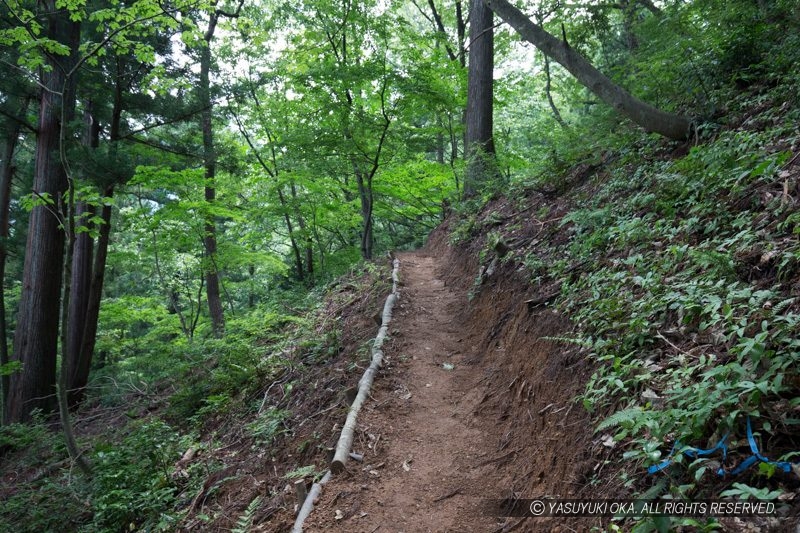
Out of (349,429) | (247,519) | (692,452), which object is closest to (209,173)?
(349,429)

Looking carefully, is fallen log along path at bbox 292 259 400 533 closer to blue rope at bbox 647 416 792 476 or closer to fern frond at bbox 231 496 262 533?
fern frond at bbox 231 496 262 533

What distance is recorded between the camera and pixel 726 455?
6.98ft

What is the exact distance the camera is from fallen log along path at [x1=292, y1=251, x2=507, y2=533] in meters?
3.49

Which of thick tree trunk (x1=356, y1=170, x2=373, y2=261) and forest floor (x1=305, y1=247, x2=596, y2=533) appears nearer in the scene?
forest floor (x1=305, y1=247, x2=596, y2=533)

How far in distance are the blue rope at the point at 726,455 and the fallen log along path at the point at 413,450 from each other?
1.41 metres

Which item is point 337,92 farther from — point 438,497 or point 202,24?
point 438,497

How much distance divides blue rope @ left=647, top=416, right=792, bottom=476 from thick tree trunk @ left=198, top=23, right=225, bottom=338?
9.70m

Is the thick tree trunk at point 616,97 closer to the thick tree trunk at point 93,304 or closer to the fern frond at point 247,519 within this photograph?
the fern frond at point 247,519

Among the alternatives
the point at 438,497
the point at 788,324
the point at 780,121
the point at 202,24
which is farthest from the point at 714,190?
the point at 202,24

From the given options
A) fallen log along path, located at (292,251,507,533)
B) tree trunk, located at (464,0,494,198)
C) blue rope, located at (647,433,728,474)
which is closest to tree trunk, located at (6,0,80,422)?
fallen log along path, located at (292,251,507,533)

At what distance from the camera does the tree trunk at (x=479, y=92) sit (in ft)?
36.2

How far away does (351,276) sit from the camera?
1132cm

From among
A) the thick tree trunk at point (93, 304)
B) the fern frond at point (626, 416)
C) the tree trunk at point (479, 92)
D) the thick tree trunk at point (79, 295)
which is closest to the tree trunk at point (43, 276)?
the thick tree trunk at point (93, 304)

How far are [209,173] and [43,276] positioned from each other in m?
5.37
